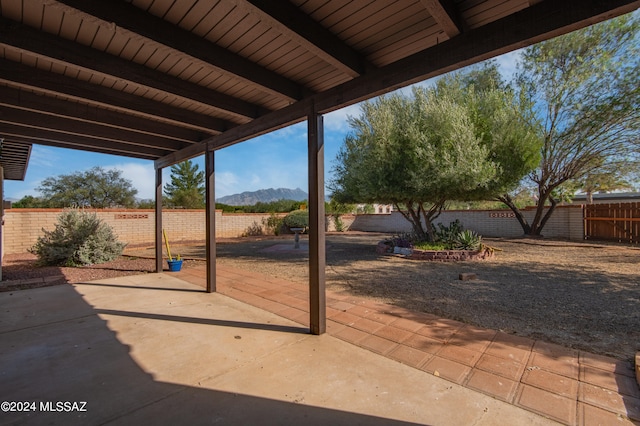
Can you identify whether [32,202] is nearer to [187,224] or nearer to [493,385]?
[187,224]

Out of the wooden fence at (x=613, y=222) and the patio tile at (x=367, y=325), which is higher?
the wooden fence at (x=613, y=222)

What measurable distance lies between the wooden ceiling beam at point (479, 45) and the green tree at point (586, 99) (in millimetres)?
9718

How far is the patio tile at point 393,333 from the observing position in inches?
111

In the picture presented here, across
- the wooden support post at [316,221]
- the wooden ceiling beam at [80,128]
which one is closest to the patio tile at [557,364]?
the wooden support post at [316,221]

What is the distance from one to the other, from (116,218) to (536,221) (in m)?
16.5

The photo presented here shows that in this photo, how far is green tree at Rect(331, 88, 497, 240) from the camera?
701 centimetres

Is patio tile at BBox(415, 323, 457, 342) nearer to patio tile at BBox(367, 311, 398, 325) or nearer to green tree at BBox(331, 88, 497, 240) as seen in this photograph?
patio tile at BBox(367, 311, 398, 325)

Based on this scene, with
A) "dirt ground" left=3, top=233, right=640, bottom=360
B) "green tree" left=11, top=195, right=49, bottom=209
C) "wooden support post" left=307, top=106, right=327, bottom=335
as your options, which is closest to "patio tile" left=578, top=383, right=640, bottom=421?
"dirt ground" left=3, top=233, right=640, bottom=360

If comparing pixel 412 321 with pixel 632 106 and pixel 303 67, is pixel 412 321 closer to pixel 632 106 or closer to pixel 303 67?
pixel 303 67

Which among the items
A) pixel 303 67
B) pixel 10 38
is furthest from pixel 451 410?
pixel 10 38

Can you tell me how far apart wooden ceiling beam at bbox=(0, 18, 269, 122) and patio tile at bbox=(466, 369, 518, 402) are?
3512 mm

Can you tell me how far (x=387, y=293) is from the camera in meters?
4.54

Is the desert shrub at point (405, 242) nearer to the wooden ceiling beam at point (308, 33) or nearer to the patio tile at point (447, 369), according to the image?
the patio tile at point (447, 369)

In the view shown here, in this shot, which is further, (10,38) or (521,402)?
(10,38)
